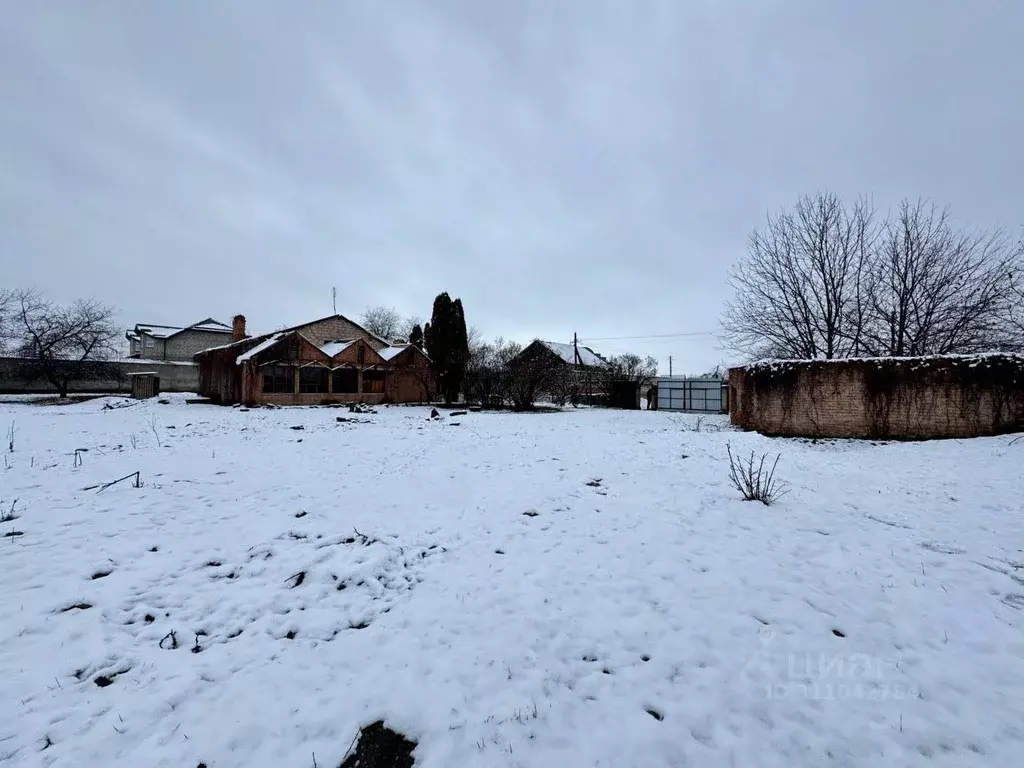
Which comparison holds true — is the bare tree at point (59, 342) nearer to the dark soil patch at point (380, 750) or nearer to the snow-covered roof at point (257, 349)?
the snow-covered roof at point (257, 349)

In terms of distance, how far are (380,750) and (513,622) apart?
4.43 ft

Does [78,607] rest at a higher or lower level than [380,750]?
higher

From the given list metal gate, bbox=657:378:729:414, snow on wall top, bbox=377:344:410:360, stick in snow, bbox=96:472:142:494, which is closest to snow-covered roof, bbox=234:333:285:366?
snow on wall top, bbox=377:344:410:360

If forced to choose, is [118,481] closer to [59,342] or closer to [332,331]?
[332,331]

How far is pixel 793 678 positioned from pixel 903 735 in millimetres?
553

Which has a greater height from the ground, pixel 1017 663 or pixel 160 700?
pixel 1017 663

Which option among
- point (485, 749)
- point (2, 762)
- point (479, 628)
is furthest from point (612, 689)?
point (2, 762)

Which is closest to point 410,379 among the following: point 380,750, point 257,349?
point 257,349

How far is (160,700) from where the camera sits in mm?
2643

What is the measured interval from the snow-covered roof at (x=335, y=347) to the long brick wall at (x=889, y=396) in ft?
75.9

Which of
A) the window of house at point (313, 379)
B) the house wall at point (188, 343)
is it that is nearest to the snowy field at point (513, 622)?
the window of house at point (313, 379)

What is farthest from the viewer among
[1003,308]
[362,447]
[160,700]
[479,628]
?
[1003,308]

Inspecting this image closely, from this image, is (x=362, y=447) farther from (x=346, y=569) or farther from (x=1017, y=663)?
(x=1017, y=663)

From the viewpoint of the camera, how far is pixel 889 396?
12.5 meters
